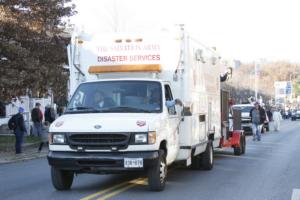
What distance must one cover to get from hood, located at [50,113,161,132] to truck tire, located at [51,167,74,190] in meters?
0.83

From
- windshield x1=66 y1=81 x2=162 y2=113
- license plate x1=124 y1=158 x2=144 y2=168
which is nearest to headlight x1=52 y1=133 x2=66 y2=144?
windshield x1=66 y1=81 x2=162 y2=113

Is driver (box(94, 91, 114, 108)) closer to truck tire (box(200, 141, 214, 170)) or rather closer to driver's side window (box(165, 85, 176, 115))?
driver's side window (box(165, 85, 176, 115))

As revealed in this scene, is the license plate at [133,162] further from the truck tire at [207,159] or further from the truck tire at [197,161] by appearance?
the truck tire at [197,161]

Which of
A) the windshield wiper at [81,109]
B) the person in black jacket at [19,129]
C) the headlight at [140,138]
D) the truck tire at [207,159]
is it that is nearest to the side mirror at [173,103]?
the headlight at [140,138]

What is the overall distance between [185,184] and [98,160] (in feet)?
7.87

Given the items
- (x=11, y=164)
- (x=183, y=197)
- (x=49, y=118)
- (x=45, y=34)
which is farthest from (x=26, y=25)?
(x=183, y=197)

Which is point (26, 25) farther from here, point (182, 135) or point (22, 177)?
point (182, 135)

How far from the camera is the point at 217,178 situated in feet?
40.0

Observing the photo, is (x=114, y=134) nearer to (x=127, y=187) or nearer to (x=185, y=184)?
(x=127, y=187)

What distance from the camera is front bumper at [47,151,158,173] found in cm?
940

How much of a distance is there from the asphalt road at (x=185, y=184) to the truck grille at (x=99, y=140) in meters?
0.86

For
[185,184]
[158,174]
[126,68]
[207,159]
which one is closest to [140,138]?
[158,174]

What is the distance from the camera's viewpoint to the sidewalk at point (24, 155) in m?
17.9

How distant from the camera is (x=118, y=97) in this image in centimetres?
1052
